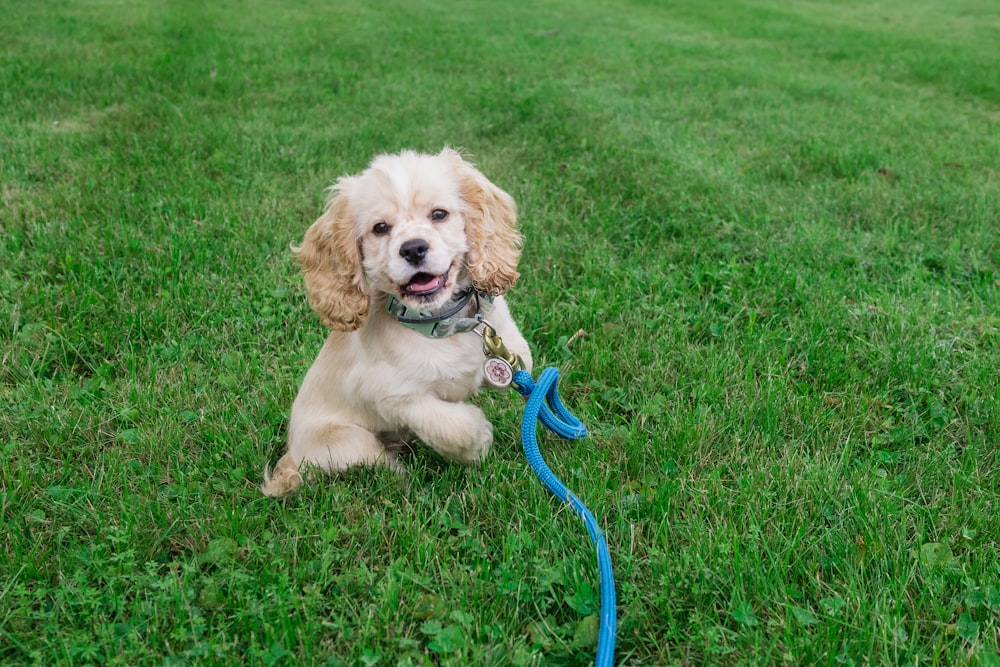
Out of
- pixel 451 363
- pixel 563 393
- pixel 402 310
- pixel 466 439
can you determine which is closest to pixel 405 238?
pixel 402 310

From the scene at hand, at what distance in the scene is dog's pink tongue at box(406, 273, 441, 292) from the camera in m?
2.66

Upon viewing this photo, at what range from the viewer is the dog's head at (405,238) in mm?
2701

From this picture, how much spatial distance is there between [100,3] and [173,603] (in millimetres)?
15983

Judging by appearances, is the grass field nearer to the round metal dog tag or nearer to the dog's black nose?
the round metal dog tag

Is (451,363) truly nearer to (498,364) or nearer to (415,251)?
(498,364)

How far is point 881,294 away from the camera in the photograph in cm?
400

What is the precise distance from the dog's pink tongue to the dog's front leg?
40 cm

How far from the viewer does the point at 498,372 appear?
110 inches

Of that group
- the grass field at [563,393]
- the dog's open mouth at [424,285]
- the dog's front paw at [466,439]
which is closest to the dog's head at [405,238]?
the dog's open mouth at [424,285]

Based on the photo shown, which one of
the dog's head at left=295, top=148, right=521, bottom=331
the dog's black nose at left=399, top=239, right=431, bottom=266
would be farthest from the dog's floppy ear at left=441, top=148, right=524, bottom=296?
the dog's black nose at left=399, top=239, right=431, bottom=266

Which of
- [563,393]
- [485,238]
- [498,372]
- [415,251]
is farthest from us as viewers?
[563,393]

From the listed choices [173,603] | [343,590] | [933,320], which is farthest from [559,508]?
[933,320]

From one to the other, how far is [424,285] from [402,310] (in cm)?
20

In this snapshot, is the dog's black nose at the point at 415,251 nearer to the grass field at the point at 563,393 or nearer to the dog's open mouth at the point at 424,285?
the dog's open mouth at the point at 424,285
